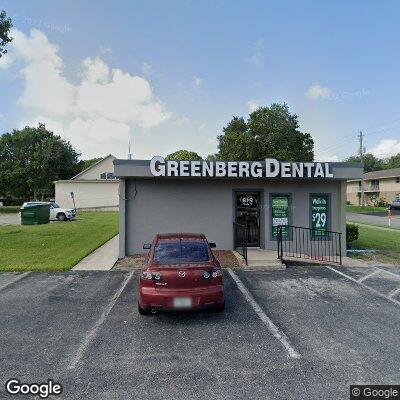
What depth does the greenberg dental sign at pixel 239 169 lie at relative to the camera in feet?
33.8

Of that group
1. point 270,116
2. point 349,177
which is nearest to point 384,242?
point 349,177

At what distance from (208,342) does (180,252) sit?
174 cm

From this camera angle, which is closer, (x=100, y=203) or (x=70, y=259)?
(x=70, y=259)

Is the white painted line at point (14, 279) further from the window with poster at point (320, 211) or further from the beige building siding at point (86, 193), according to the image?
the beige building siding at point (86, 193)

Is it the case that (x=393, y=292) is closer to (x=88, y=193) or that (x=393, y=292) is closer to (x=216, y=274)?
(x=216, y=274)

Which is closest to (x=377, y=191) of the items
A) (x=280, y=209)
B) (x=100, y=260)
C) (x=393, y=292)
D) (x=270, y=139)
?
(x=270, y=139)

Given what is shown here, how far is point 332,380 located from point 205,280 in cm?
237

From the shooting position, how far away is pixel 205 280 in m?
5.38

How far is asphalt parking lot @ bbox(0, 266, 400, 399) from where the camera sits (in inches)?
148

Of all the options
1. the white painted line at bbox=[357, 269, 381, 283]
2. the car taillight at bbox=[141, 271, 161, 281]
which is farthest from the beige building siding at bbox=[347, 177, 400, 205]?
the car taillight at bbox=[141, 271, 161, 281]

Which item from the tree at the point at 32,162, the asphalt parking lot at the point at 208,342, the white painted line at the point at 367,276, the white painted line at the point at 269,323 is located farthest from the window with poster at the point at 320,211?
the tree at the point at 32,162

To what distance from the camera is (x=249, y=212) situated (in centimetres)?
1214

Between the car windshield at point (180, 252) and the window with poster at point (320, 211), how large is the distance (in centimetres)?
730

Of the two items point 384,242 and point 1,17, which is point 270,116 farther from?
point 1,17
